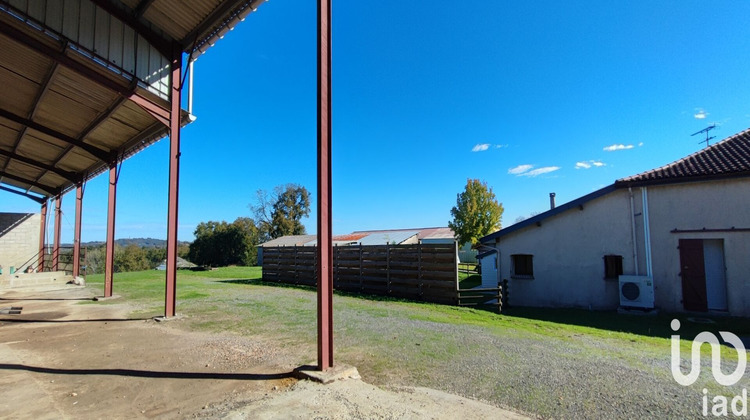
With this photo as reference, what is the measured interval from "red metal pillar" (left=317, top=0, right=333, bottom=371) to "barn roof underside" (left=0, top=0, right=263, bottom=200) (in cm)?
326

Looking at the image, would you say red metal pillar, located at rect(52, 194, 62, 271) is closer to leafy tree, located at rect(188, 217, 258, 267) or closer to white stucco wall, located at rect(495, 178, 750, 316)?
leafy tree, located at rect(188, 217, 258, 267)

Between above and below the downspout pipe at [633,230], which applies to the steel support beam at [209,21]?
above

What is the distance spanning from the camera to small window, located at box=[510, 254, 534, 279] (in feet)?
39.2

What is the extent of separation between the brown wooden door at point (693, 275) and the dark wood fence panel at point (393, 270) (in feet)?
20.1

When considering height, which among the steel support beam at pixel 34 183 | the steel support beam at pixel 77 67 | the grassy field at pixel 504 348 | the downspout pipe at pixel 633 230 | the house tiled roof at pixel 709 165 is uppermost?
the steel support beam at pixel 77 67

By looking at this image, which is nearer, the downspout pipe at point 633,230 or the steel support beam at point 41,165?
the downspout pipe at point 633,230

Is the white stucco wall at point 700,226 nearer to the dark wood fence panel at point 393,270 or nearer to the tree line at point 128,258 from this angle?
the dark wood fence panel at point 393,270

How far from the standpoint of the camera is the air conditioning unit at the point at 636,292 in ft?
31.2

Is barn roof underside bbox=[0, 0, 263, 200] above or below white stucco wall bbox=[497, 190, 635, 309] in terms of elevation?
above

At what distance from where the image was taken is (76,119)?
10930 millimetres

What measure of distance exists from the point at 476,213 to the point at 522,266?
22.0 m

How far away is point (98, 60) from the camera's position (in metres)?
7.89

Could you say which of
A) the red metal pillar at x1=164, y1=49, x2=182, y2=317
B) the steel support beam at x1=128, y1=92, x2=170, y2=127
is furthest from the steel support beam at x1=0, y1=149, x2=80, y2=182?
the red metal pillar at x1=164, y1=49, x2=182, y2=317

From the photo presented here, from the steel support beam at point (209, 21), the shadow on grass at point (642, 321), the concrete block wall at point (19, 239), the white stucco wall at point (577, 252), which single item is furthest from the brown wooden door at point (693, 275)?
the concrete block wall at point (19, 239)
